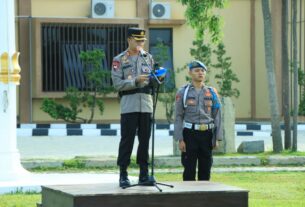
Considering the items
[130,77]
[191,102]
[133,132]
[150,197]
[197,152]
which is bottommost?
[150,197]

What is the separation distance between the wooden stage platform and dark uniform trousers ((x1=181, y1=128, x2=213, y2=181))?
1547 millimetres

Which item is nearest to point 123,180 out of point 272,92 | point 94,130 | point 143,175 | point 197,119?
point 143,175

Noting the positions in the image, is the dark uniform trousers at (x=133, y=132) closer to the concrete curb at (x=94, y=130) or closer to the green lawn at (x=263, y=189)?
the green lawn at (x=263, y=189)

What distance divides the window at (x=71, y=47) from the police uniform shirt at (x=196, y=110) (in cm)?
1638

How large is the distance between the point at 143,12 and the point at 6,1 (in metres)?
15.0

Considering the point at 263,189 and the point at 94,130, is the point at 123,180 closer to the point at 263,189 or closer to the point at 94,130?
the point at 263,189

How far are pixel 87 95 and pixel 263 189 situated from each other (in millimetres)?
14111

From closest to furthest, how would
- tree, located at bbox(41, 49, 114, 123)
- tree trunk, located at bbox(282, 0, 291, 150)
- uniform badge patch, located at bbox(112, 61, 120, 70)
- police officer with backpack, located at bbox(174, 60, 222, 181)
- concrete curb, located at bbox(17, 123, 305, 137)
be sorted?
1. uniform badge patch, located at bbox(112, 61, 120, 70)
2. police officer with backpack, located at bbox(174, 60, 222, 181)
3. tree trunk, located at bbox(282, 0, 291, 150)
4. concrete curb, located at bbox(17, 123, 305, 137)
5. tree, located at bbox(41, 49, 114, 123)

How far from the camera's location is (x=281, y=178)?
1388 centimetres

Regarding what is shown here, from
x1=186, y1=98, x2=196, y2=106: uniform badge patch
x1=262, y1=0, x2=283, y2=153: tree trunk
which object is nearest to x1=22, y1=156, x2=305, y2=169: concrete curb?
x1=262, y1=0, x2=283, y2=153: tree trunk

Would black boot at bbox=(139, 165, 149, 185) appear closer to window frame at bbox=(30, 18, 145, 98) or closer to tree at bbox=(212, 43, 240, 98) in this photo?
tree at bbox=(212, 43, 240, 98)

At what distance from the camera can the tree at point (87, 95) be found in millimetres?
25625

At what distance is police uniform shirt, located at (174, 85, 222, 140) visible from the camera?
412 inches

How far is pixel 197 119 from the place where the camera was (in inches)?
412
